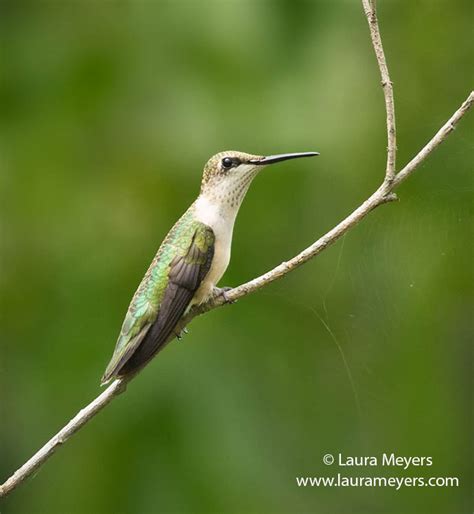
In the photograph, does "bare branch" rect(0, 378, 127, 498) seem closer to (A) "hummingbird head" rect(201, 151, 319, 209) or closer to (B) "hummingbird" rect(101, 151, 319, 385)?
(B) "hummingbird" rect(101, 151, 319, 385)

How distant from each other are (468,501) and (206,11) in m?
4.14

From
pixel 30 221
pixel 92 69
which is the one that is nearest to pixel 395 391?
pixel 30 221

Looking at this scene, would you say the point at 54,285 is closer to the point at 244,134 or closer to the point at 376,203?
the point at 244,134

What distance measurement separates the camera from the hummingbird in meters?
2.88

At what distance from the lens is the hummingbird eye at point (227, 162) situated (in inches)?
124

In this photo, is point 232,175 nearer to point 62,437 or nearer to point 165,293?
point 165,293

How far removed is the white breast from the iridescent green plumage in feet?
0.09

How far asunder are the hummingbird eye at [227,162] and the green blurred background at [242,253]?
217 cm

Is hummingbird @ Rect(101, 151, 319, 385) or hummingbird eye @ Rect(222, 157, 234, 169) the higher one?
hummingbird eye @ Rect(222, 157, 234, 169)

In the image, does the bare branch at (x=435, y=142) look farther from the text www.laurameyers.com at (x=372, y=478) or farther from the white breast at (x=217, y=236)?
the text www.laurameyers.com at (x=372, y=478)

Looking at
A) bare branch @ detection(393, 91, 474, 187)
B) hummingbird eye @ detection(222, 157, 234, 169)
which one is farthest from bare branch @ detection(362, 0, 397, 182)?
hummingbird eye @ detection(222, 157, 234, 169)

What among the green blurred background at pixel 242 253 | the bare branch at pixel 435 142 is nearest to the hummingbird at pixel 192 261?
the bare branch at pixel 435 142

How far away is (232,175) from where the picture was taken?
312 centimetres

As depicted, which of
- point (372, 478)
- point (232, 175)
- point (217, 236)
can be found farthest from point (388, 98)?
point (372, 478)
